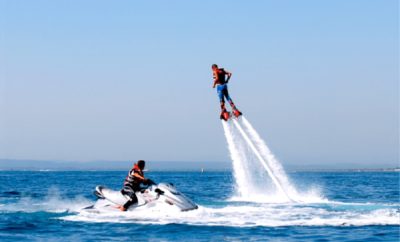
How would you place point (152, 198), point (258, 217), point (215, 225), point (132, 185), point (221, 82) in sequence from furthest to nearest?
point (221, 82) < point (152, 198) < point (132, 185) < point (258, 217) < point (215, 225)

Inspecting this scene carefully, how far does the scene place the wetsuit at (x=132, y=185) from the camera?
2767 cm

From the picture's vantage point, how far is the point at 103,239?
2173cm

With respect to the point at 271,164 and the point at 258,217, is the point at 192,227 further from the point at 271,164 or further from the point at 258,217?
the point at 271,164

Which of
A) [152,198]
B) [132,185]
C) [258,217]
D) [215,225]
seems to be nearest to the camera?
[215,225]

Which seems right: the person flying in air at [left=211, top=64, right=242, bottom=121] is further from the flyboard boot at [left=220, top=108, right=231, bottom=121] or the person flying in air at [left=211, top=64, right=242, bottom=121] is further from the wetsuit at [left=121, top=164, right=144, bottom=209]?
the wetsuit at [left=121, top=164, right=144, bottom=209]

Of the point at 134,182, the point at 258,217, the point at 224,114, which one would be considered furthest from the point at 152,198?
the point at 224,114

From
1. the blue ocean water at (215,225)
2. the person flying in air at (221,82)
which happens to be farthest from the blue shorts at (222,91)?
the blue ocean water at (215,225)

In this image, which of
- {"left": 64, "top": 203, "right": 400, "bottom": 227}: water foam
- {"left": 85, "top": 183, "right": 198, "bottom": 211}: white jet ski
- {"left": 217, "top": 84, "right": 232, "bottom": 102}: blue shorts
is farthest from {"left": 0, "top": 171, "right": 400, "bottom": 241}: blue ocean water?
{"left": 217, "top": 84, "right": 232, "bottom": 102}: blue shorts

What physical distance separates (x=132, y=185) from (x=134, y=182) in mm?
166

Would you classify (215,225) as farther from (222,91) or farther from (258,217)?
(222,91)

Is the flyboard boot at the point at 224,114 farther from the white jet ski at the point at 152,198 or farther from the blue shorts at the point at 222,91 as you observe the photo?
the white jet ski at the point at 152,198

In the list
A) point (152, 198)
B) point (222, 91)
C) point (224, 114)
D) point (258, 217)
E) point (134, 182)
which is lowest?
point (258, 217)

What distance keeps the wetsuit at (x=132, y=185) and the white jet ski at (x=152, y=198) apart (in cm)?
20

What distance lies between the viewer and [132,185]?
27.7 meters
